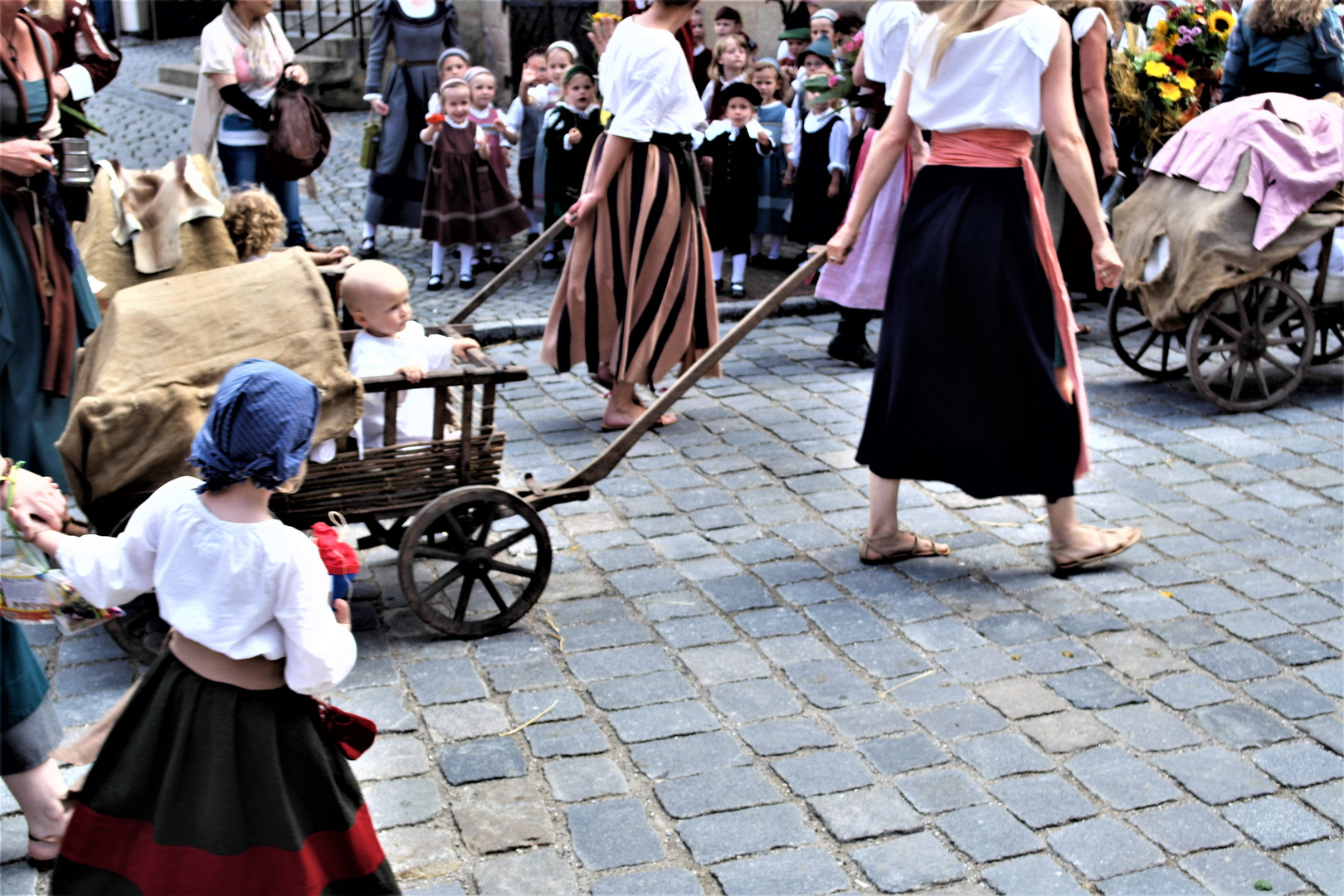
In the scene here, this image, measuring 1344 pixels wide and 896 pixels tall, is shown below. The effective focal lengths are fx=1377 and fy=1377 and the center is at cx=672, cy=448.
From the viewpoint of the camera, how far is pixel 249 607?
2.51 m

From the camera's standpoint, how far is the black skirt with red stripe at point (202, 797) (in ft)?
8.39

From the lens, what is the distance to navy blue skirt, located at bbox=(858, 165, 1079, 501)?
4.62 m

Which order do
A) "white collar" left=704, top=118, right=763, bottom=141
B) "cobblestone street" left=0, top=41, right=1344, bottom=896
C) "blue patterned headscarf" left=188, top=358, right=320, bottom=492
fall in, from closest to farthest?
"blue patterned headscarf" left=188, top=358, right=320, bottom=492 < "cobblestone street" left=0, top=41, right=1344, bottom=896 < "white collar" left=704, top=118, right=763, bottom=141

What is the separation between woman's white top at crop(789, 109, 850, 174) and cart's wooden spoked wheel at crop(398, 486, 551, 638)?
4987 millimetres

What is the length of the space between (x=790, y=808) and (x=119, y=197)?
3361 millimetres

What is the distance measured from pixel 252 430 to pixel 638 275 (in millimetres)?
4069

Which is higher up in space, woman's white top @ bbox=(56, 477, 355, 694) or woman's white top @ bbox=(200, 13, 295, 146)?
woman's white top @ bbox=(200, 13, 295, 146)

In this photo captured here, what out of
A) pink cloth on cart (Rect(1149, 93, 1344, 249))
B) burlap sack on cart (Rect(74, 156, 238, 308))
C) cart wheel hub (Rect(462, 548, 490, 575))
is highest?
pink cloth on cart (Rect(1149, 93, 1344, 249))

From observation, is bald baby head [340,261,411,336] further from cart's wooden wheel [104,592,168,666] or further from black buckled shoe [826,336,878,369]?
black buckled shoe [826,336,878,369]

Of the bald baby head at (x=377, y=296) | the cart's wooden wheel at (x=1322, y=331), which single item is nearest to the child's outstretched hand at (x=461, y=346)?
the bald baby head at (x=377, y=296)

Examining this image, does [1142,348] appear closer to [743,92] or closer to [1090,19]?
[1090,19]

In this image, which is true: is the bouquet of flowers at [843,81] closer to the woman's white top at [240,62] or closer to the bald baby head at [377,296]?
the woman's white top at [240,62]

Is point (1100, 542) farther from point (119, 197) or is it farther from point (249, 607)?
point (119, 197)

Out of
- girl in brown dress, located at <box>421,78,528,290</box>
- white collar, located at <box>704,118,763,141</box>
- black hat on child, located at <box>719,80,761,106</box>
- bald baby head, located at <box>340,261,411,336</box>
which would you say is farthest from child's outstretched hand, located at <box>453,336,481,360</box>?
black hat on child, located at <box>719,80,761,106</box>
